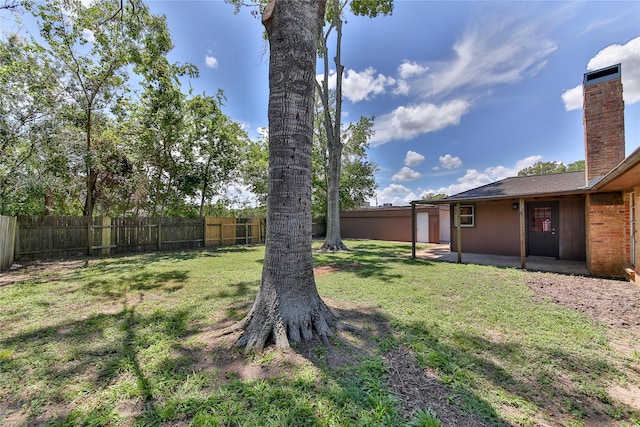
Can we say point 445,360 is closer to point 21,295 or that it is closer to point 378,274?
point 378,274

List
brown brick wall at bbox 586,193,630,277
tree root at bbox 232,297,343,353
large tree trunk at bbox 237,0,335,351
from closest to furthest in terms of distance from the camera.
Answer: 1. tree root at bbox 232,297,343,353
2. large tree trunk at bbox 237,0,335,351
3. brown brick wall at bbox 586,193,630,277

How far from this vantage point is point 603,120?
6.77 m

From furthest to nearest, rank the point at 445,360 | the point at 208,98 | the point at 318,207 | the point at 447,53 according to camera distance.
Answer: the point at 318,207 < the point at 208,98 < the point at 447,53 < the point at 445,360

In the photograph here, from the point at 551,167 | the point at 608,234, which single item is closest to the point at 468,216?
the point at 608,234

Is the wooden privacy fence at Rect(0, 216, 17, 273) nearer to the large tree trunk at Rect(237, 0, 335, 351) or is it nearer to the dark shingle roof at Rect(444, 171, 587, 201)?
the large tree trunk at Rect(237, 0, 335, 351)

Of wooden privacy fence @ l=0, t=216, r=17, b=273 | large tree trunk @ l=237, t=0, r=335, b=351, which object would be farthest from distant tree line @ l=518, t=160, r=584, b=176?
wooden privacy fence @ l=0, t=216, r=17, b=273

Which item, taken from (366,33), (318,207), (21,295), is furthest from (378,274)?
(318,207)

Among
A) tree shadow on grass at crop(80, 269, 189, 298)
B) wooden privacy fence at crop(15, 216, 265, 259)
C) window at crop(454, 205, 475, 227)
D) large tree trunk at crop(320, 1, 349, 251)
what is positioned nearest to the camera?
tree shadow on grass at crop(80, 269, 189, 298)

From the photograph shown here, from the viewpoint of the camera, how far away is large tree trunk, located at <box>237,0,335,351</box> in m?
2.87

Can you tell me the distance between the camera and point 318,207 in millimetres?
19828

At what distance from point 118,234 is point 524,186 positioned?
50.5ft

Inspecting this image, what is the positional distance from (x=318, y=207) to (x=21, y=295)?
16.0 meters

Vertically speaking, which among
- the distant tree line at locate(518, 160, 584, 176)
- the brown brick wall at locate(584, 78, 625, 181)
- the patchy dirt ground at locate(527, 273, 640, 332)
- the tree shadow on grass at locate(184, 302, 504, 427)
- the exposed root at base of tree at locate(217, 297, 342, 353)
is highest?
the distant tree line at locate(518, 160, 584, 176)

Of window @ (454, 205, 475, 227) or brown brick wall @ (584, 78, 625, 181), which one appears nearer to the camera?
brown brick wall @ (584, 78, 625, 181)
